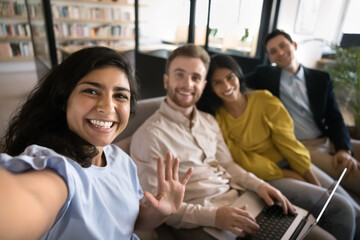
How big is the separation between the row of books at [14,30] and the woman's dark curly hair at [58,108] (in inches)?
268

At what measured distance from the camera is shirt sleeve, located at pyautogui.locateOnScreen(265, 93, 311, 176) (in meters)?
1.44

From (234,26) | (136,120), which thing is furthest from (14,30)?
(136,120)

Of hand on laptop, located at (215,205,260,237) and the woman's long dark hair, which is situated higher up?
the woman's long dark hair

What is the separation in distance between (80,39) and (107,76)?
684 centimetres

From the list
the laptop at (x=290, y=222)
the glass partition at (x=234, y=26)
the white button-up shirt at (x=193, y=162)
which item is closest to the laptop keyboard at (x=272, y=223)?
the laptop at (x=290, y=222)

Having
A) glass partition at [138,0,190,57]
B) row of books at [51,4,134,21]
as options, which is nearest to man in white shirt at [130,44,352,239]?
glass partition at [138,0,190,57]

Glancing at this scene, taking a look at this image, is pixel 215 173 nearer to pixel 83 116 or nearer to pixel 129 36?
pixel 83 116

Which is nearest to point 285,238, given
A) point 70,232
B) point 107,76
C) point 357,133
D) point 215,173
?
point 215,173

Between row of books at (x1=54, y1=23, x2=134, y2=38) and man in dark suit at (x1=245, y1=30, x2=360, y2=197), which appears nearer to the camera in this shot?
man in dark suit at (x1=245, y1=30, x2=360, y2=197)

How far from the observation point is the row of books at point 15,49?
5.98m

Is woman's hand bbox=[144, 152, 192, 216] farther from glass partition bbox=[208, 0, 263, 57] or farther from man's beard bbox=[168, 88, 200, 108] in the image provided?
glass partition bbox=[208, 0, 263, 57]

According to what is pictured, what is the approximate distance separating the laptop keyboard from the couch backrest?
71cm

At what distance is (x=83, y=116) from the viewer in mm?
651

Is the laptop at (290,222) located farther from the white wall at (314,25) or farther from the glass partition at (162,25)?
the glass partition at (162,25)
